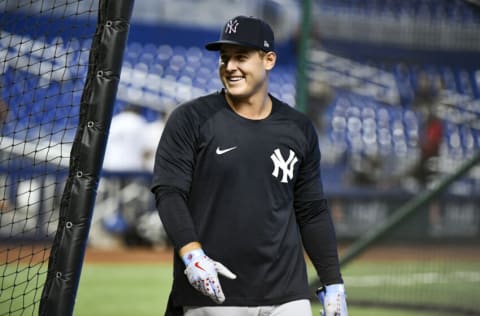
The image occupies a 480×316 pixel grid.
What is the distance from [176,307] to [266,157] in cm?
81

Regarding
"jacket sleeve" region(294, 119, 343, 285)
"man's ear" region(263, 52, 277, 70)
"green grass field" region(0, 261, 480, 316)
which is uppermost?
"man's ear" region(263, 52, 277, 70)

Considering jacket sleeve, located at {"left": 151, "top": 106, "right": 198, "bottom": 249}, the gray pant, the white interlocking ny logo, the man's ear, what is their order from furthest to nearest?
the man's ear → the white interlocking ny logo → the gray pant → jacket sleeve, located at {"left": 151, "top": 106, "right": 198, "bottom": 249}

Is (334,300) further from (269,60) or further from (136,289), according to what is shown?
(136,289)

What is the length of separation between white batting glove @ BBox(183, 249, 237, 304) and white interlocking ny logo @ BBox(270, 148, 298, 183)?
22.5 inches

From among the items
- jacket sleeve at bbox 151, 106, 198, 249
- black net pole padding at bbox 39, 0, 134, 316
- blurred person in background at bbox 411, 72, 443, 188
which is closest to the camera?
jacket sleeve at bbox 151, 106, 198, 249

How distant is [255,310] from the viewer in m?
4.36

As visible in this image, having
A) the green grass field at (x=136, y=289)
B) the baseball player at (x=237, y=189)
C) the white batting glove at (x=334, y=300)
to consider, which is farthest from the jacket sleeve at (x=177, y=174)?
the green grass field at (x=136, y=289)

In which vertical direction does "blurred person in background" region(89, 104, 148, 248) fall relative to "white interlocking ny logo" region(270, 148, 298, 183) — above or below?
above

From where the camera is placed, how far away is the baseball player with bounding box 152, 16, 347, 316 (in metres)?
4.27

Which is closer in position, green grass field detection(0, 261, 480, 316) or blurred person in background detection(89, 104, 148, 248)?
green grass field detection(0, 261, 480, 316)

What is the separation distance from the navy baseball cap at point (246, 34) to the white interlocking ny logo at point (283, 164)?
0.51 m

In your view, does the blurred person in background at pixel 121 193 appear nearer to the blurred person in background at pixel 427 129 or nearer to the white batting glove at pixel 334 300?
the blurred person in background at pixel 427 129

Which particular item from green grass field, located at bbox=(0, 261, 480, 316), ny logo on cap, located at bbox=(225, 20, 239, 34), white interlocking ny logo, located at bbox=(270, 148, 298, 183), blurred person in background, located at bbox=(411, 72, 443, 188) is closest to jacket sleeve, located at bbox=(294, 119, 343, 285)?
white interlocking ny logo, located at bbox=(270, 148, 298, 183)

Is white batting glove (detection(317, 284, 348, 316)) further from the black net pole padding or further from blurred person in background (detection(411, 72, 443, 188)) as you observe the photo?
blurred person in background (detection(411, 72, 443, 188))
